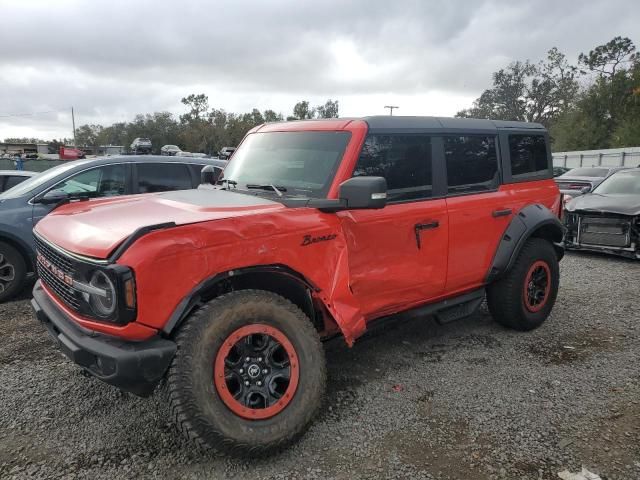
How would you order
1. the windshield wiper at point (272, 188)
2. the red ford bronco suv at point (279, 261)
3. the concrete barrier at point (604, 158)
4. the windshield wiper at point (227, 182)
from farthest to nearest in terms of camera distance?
the concrete barrier at point (604, 158) → the windshield wiper at point (227, 182) → the windshield wiper at point (272, 188) → the red ford bronco suv at point (279, 261)

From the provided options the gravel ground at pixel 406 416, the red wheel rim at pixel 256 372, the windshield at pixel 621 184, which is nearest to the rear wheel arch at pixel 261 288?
the red wheel rim at pixel 256 372

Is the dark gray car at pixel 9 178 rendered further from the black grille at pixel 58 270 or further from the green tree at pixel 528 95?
the green tree at pixel 528 95

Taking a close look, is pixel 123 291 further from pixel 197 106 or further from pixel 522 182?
pixel 197 106

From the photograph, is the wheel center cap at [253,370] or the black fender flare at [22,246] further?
the black fender flare at [22,246]

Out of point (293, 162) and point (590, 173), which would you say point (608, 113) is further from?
point (293, 162)

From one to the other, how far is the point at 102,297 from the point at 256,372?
908 millimetres


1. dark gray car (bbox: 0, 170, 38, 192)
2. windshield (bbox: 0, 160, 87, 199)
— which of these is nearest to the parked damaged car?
windshield (bbox: 0, 160, 87, 199)

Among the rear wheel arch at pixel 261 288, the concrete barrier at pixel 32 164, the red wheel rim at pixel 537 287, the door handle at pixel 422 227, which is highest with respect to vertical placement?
the concrete barrier at pixel 32 164

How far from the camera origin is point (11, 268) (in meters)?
5.66

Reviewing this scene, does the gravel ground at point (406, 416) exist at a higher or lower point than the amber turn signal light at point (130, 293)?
lower

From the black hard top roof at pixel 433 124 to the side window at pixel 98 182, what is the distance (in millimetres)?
3861

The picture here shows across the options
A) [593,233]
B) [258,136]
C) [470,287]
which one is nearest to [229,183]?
[258,136]

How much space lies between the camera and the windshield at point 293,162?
134 inches

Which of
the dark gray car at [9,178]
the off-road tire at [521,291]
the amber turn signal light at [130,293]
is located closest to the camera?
the amber turn signal light at [130,293]
